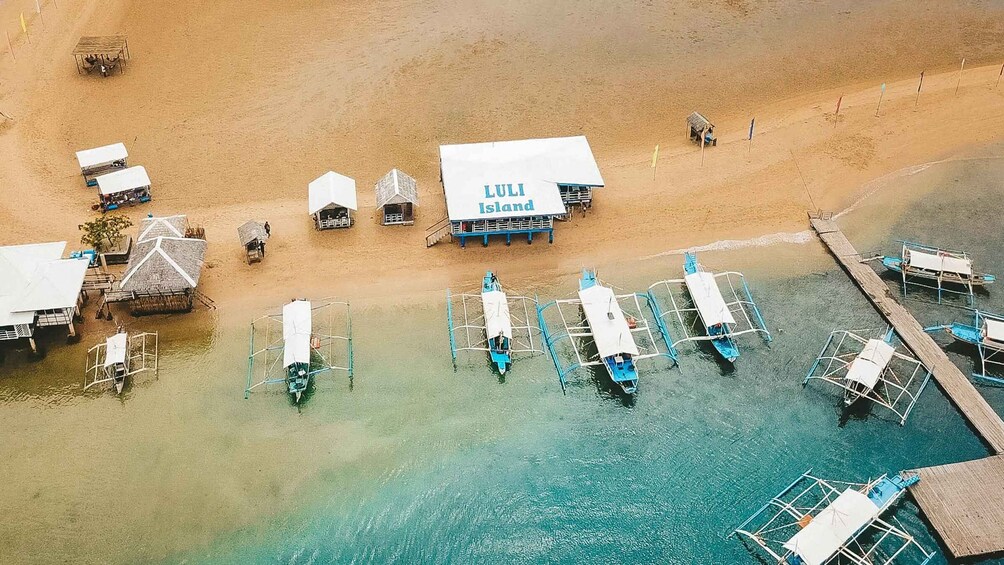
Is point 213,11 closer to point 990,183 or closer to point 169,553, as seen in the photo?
point 169,553

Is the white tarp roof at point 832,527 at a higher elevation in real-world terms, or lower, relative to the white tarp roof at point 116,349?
lower

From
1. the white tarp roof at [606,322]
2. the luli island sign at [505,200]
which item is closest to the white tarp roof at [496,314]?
the white tarp roof at [606,322]

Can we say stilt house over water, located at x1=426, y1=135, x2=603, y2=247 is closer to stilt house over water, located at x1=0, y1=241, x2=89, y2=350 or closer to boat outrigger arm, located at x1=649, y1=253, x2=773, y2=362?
boat outrigger arm, located at x1=649, y1=253, x2=773, y2=362

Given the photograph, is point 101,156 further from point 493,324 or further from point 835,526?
point 835,526

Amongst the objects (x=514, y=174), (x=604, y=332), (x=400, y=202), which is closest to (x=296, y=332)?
(x=400, y=202)

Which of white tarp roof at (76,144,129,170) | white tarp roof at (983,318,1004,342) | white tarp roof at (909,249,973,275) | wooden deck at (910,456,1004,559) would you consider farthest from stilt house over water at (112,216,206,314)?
white tarp roof at (983,318,1004,342)

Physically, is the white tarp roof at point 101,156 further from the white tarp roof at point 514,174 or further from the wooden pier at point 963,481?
the wooden pier at point 963,481
